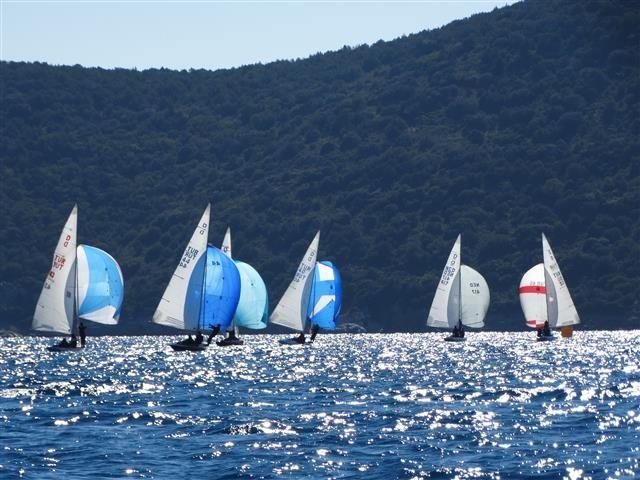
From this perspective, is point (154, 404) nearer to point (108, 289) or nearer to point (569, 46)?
point (108, 289)

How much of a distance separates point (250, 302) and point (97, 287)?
15.4 m

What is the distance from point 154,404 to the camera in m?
39.8

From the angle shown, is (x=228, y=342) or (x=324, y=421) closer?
(x=324, y=421)

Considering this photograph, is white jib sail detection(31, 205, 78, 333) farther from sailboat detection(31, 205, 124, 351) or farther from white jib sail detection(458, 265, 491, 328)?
white jib sail detection(458, 265, 491, 328)

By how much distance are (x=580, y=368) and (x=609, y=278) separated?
293ft

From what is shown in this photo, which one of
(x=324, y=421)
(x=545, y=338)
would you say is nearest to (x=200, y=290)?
(x=324, y=421)

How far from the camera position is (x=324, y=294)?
273 ft

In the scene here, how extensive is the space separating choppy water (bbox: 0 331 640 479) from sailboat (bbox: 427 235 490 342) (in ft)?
114

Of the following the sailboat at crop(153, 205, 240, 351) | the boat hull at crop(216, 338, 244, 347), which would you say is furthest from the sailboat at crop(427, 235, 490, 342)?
the sailboat at crop(153, 205, 240, 351)

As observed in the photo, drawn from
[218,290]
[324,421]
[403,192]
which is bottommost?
[324,421]

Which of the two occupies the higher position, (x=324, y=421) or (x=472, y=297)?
(x=472, y=297)

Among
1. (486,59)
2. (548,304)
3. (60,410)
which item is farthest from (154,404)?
(486,59)

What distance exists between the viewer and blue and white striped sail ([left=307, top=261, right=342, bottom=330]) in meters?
83.2

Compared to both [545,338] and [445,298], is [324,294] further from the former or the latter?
[545,338]
